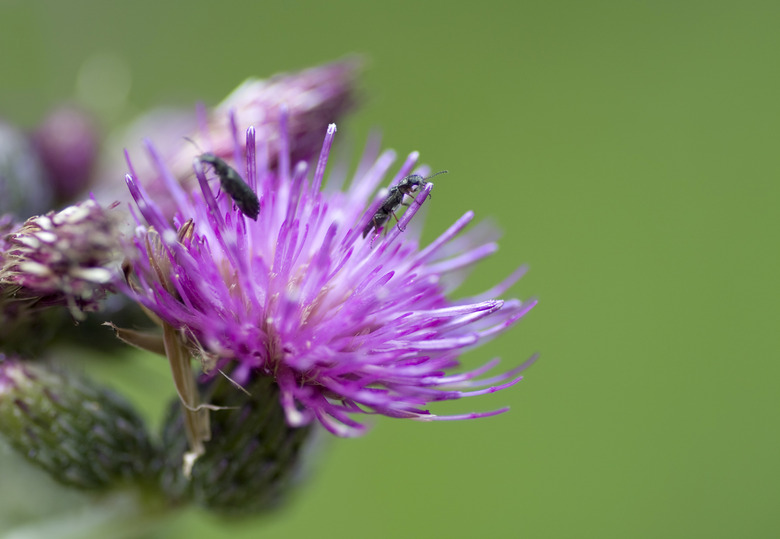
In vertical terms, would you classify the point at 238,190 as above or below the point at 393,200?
below

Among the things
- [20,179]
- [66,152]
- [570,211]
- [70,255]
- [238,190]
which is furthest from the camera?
[570,211]

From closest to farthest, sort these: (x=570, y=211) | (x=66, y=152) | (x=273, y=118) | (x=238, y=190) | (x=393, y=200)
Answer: (x=238, y=190)
(x=393, y=200)
(x=273, y=118)
(x=66, y=152)
(x=570, y=211)

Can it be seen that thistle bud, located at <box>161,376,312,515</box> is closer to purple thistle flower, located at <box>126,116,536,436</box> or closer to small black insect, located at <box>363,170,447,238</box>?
purple thistle flower, located at <box>126,116,536,436</box>

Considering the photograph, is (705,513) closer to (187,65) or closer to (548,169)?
(548,169)

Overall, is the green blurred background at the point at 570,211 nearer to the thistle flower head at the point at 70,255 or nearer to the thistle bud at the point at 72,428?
the thistle bud at the point at 72,428

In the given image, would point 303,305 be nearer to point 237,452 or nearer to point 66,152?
point 237,452

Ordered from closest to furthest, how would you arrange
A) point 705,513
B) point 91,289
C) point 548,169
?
1. point 91,289
2. point 705,513
3. point 548,169

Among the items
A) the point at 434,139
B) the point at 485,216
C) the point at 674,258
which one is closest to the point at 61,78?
the point at 434,139

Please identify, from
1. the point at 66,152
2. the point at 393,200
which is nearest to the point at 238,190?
the point at 393,200
